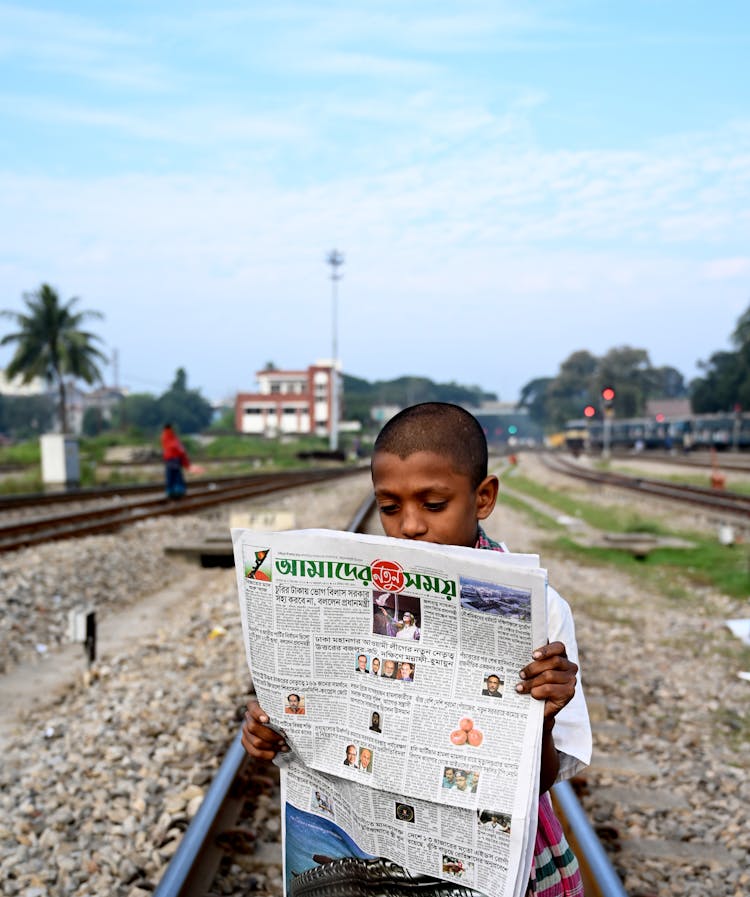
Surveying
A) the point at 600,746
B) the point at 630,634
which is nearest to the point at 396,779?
the point at 600,746

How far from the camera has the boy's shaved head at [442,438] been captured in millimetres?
1639

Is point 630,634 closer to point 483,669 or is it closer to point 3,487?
point 483,669

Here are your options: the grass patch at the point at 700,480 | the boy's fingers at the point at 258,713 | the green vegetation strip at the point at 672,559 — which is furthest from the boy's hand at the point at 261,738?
the grass patch at the point at 700,480

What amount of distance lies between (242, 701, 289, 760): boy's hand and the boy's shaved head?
1.77ft

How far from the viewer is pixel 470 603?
133cm

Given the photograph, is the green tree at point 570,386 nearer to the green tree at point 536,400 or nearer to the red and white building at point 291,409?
the green tree at point 536,400

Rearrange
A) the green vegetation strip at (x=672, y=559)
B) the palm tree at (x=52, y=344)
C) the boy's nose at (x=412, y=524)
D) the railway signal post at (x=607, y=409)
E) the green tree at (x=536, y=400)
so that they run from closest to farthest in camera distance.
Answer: the boy's nose at (x=412, y=524) < the green vegetation strip at (x=672, y=559) < the railway signal post at (x=607, y=409) < the palm tree at (x=52, y=344) < the green tree at (x=536, y=400)

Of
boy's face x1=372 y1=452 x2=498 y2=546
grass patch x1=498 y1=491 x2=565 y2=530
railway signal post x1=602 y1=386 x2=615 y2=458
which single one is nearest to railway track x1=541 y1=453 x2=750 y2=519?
grass patch x1=498 y1=491 x2=565 y2=530

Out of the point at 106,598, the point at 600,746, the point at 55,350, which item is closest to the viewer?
the point at 600,746

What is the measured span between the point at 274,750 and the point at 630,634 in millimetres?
Answer: 5549

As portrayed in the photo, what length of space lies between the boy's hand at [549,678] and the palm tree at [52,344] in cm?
4100

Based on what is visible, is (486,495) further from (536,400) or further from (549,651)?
(536,400)

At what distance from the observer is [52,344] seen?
4081cm

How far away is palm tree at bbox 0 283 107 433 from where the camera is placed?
39.9 meters
